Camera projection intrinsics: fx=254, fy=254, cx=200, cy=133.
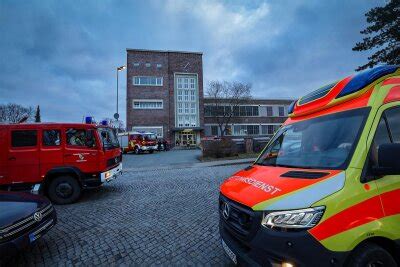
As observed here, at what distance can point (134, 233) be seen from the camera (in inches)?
192

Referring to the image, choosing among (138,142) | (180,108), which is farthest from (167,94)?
(138,142)

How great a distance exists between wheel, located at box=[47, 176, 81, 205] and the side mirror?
24.8 feet

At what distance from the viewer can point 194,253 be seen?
3.93 meters

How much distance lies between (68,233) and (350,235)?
4943mm

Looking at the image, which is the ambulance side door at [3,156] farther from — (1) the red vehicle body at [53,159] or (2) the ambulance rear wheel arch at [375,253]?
(2) the ambulance rear wheel arch at [375,253]

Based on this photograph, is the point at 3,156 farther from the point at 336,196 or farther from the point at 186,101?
the point at 186,101

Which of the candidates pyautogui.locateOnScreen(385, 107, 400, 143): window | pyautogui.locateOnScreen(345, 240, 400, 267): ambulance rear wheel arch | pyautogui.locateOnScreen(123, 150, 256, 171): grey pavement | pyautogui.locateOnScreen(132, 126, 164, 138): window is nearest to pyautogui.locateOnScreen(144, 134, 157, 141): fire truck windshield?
pyautogui.locateOnScreen(123, 150, 256, 171): grey pavement

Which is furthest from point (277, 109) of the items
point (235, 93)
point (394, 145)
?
point (394, 145)

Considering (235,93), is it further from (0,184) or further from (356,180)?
(356,180)

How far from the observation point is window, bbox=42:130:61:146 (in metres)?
7.58

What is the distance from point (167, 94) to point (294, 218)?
1888 inches

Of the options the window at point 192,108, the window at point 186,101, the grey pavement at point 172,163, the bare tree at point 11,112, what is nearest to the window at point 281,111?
the window at point 186,101

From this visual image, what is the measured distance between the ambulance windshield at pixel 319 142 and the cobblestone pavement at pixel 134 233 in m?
1.74

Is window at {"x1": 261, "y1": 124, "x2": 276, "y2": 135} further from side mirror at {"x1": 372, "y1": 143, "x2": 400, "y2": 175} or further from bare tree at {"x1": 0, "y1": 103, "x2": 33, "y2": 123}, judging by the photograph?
side mirror at {"x1": 372, "y1": 143, "x2": 400, "y2": 175}
